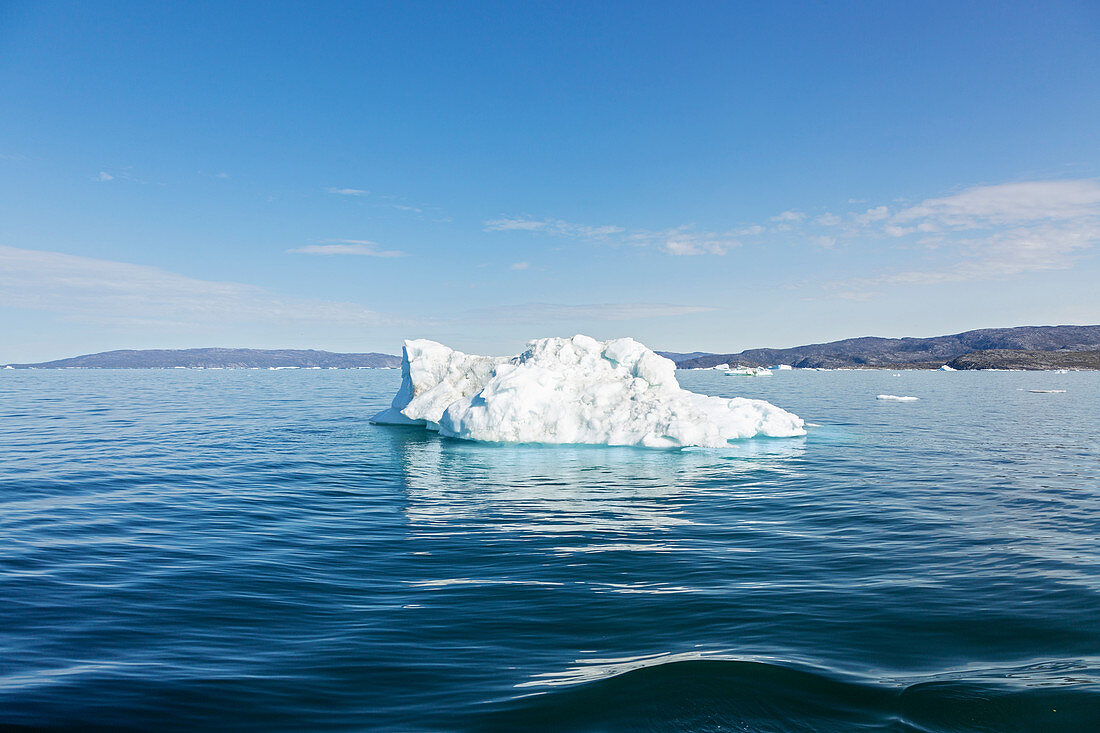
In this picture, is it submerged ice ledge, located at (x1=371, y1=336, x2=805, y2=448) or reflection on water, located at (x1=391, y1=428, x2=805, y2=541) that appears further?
submerged ice ledge, located at (x1=371, y1=336, x2=805, y2=448)

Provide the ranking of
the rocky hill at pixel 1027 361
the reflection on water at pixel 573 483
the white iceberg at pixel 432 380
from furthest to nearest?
1. the rocky hill at pixel 1027 361
2. the white iceberg at pixel 432 380
3. the reflection on water at pixel 573 483

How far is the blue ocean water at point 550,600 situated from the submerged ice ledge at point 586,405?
5.45 m

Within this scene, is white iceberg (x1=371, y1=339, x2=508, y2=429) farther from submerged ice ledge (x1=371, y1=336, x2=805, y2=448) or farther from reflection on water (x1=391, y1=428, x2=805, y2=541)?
reflection on water (x1=391, y1=428, x2=805, y2=541)

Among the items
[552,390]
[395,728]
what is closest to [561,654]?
[395,728]

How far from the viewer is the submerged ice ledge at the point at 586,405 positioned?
72.7ft

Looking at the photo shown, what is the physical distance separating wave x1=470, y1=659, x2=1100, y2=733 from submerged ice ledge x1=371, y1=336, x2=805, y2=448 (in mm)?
16484

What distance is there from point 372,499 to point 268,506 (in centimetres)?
231

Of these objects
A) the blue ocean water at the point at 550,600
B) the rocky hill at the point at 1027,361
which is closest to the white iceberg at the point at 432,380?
the blue ocean water at the point at 550,600

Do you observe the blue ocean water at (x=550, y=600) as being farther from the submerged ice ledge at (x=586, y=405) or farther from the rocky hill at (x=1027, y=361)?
the rocky hill at (x=1027, y=361)

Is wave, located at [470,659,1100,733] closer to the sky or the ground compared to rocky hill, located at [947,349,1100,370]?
closer to the ground

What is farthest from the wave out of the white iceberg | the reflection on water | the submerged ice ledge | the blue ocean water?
the white iceberg

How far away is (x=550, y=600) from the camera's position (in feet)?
23.4

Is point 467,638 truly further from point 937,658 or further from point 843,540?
point 843,540

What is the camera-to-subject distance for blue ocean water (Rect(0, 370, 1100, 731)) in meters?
4.64
